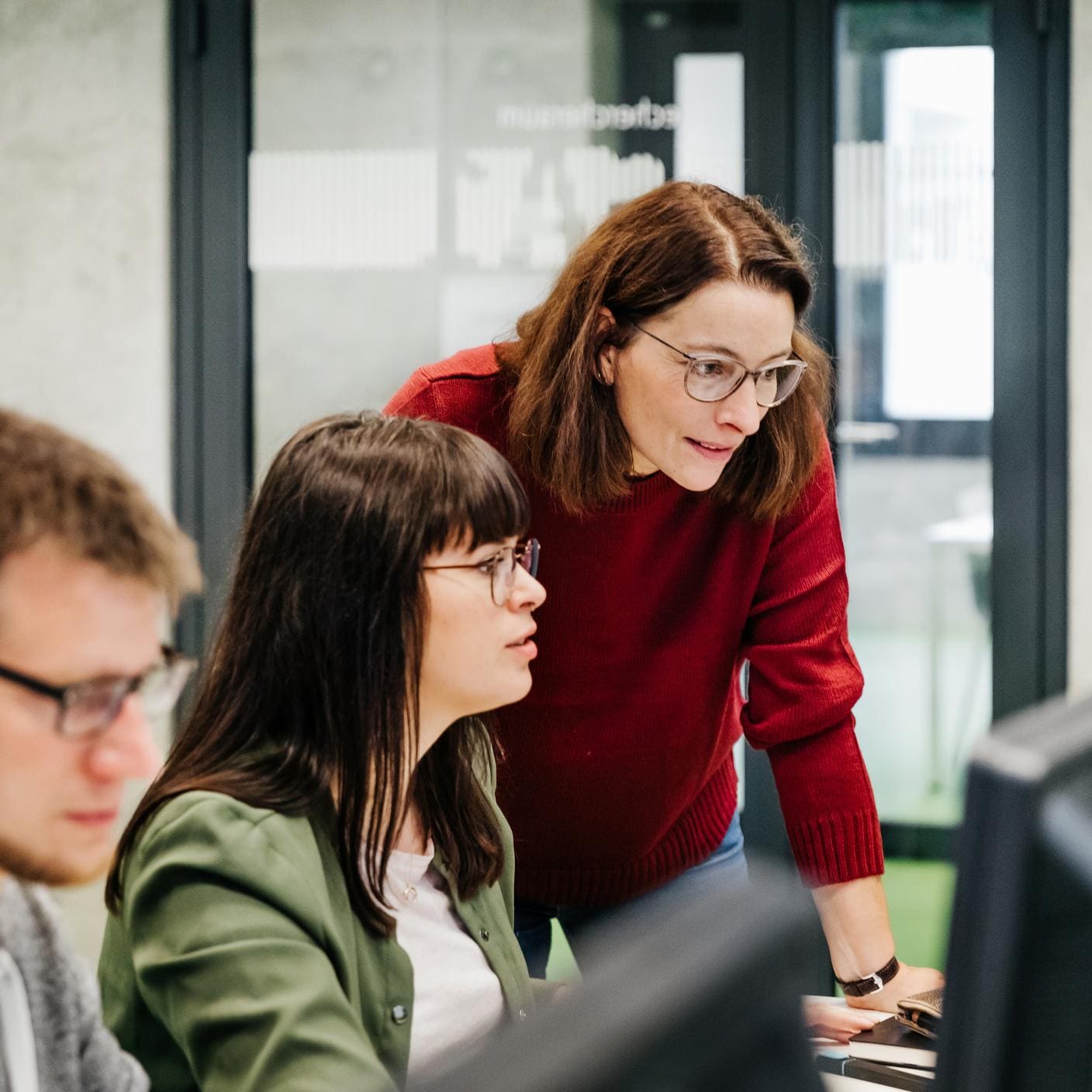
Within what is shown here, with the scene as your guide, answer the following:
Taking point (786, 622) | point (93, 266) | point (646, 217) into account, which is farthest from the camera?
point (93, 266)

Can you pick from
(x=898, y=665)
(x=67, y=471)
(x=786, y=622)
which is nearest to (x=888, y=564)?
(x=898, y=665)

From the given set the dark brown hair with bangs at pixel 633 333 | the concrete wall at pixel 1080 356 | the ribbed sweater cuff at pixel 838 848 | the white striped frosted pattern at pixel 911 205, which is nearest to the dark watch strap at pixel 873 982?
the ribbed sweater cuff at pixel 838 848

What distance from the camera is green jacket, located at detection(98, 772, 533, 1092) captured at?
101 centimetres

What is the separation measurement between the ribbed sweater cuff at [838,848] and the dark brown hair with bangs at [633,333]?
1.14 ft

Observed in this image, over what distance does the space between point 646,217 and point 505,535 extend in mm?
457

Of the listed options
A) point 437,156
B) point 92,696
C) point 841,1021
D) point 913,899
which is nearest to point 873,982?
point 841,1021

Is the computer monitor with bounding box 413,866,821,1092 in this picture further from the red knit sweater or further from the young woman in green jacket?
the red knit sweater

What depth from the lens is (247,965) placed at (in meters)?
1.04

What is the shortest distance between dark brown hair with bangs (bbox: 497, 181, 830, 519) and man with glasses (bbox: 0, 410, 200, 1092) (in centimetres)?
77

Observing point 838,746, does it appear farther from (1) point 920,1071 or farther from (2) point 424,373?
(2) point 424,373

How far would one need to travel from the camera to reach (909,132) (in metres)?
3.19

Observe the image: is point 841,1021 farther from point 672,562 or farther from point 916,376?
point 916,376

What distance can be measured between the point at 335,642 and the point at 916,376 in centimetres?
230

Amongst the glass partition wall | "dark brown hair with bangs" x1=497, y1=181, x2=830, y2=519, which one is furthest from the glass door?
"dark brown hair with bangs" x1=497, y1=181, x2=830, y2=519
